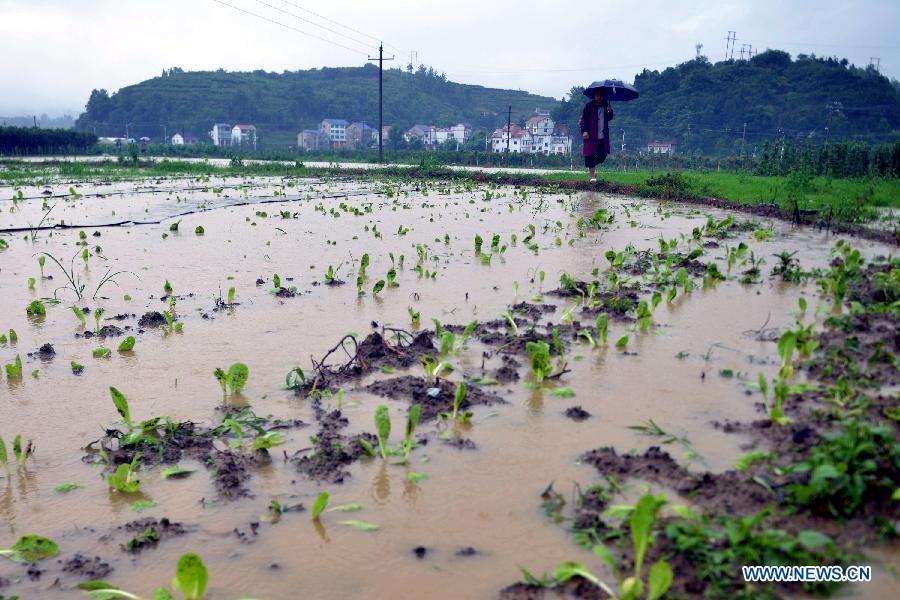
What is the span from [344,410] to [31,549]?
1.55 meters

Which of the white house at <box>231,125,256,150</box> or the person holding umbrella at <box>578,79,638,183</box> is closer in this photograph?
the person holding umbrella at <box>578,79,638,183</box>

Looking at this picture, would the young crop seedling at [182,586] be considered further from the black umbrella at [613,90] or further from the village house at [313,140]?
the village house at [313,140]

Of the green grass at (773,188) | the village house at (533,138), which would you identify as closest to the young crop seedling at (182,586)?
the green grass at (773,188)

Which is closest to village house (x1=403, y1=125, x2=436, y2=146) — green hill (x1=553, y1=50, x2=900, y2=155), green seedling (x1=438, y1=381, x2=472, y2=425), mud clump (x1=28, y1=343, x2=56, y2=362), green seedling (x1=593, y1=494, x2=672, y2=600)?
green hill (x1=553, y1=50, x2=900, y2=155)

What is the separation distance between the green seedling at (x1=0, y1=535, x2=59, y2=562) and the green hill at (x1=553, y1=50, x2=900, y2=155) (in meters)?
71.8

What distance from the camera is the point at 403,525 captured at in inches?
98.3

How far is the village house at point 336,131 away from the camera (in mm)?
103000

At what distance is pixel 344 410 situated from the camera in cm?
351

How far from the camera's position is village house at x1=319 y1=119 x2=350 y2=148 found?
338 ft

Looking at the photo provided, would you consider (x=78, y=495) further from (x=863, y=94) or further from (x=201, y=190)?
(x=863, y=94)

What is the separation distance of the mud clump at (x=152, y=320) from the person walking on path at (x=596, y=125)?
46.3ft

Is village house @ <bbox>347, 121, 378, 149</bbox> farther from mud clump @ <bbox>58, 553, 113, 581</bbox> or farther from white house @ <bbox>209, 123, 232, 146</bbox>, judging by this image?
mud clump @ <bbox>58, 553, 113, 581</bbox>

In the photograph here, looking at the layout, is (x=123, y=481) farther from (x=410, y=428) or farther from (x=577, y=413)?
(x=577, y=413)


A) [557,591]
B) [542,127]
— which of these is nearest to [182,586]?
[557,591]
